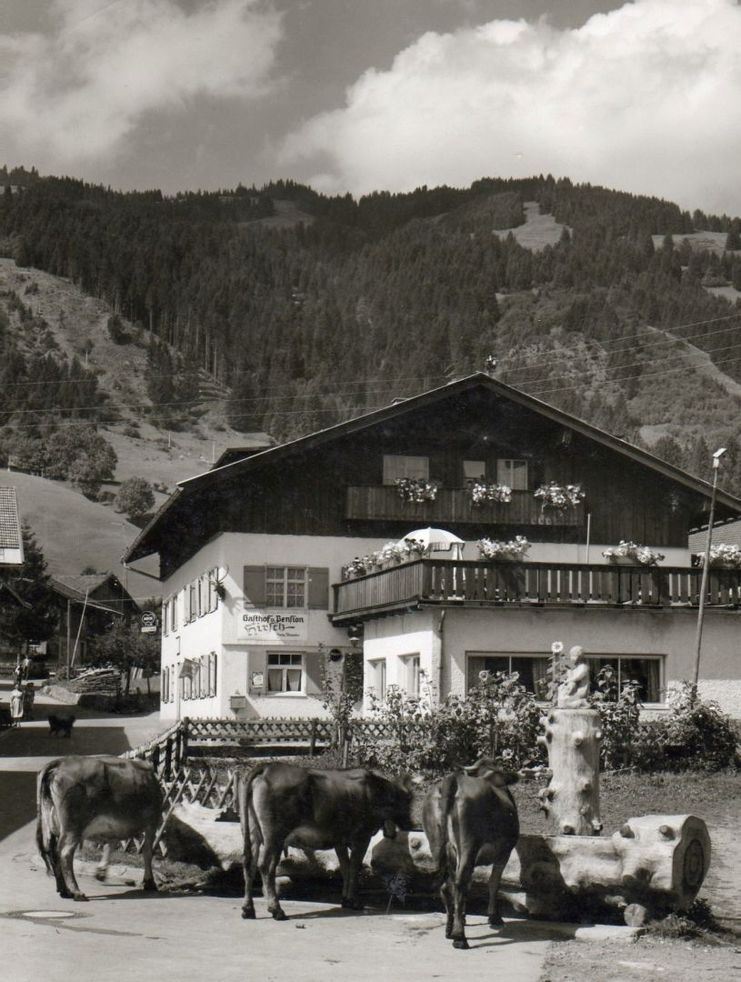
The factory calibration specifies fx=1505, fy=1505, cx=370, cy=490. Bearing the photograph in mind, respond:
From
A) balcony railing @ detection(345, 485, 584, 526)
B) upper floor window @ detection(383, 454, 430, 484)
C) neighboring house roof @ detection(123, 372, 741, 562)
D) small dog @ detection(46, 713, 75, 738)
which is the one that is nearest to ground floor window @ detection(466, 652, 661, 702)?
neighboring house roof @ detection(123, 372, 741, 562)

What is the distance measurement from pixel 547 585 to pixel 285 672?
28.6 feet

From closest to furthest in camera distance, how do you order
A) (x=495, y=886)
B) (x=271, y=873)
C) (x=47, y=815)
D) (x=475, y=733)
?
(x=271, y=873) < (x=495, y=886) < (x=47, y=815) < (x=475, y=733)

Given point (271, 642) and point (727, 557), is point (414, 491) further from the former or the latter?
point (727, 557)

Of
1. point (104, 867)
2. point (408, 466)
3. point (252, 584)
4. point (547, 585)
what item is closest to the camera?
point (104, 867)

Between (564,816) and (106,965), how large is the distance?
5720mm

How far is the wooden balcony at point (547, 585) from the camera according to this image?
3067 cm

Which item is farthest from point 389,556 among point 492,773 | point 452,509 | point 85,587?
point 85,587

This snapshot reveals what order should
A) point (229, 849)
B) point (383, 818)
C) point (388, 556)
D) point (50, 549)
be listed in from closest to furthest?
point (383, 818) < point (229, 849) < point (388, 556) < point (50, 549)

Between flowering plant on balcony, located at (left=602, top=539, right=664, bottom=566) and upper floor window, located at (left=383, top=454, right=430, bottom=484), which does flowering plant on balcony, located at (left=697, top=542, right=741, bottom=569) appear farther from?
upper floor window, located at (left=383, top=454, right=430, bottom=484)

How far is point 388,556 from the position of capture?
3362 centimetres

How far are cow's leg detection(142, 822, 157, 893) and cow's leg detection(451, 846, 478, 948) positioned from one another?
10.8 feet

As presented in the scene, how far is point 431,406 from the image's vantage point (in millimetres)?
38188

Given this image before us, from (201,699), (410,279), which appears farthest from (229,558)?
(410,279)

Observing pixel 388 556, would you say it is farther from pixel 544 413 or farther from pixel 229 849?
pixel 229 849
